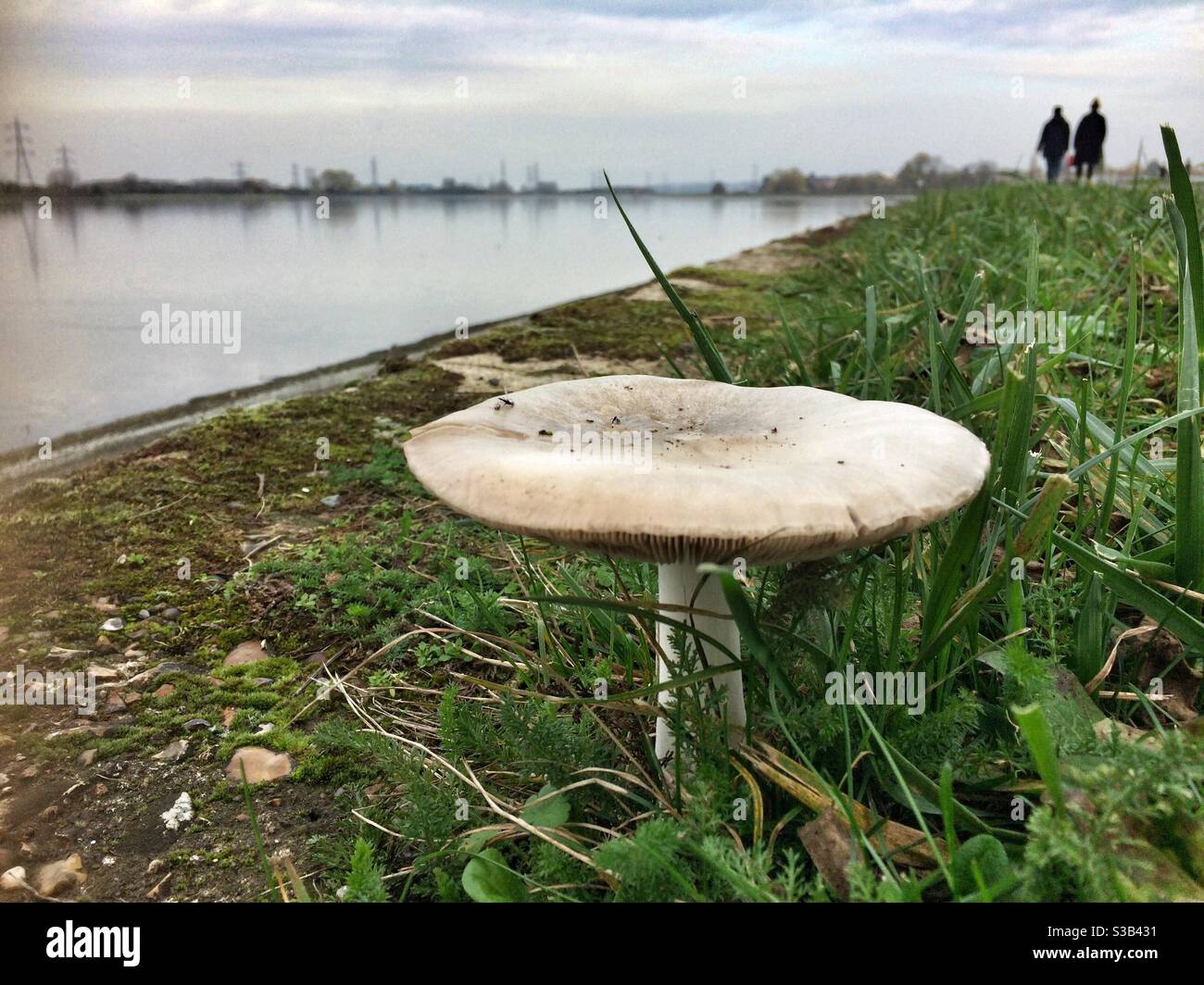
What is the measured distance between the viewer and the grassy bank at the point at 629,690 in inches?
60.9

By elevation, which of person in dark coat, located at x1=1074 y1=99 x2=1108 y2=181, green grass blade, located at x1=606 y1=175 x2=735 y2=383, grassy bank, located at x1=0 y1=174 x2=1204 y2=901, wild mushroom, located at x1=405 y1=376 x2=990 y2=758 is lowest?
grassy bank, located at x1=0 y1=174 x2=1204 y2=901

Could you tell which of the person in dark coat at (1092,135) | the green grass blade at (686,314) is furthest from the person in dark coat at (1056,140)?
the green grass blade at (686,314)

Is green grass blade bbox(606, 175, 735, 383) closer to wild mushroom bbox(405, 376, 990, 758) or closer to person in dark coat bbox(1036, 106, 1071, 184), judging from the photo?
wild mushroom bbox(405, 376, 990, 758)

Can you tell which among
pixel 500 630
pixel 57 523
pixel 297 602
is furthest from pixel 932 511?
pixel 57 523

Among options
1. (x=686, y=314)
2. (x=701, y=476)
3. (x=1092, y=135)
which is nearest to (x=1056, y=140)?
(x=1092, y=135)

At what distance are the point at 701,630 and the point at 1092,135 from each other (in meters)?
17.9

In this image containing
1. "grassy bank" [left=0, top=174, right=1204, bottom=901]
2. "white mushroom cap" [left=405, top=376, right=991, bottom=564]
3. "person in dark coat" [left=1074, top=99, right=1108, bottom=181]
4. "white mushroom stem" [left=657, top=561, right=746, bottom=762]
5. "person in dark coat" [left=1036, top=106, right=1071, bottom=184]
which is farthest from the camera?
"person in dark coat" [left=1036, top=106, right=1071, bottom=184]

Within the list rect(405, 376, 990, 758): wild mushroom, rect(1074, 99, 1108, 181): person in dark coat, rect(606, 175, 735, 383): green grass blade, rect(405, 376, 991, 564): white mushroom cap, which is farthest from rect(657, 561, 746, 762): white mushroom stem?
rect(1074, 99, 1108, 181): person in dark coat

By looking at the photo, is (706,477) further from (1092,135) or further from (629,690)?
(1092,135)

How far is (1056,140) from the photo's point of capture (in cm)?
1705

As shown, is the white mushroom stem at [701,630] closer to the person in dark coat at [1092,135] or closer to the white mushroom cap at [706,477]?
the white mushroom cap at [706,477]

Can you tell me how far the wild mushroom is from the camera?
1336 millimetres
